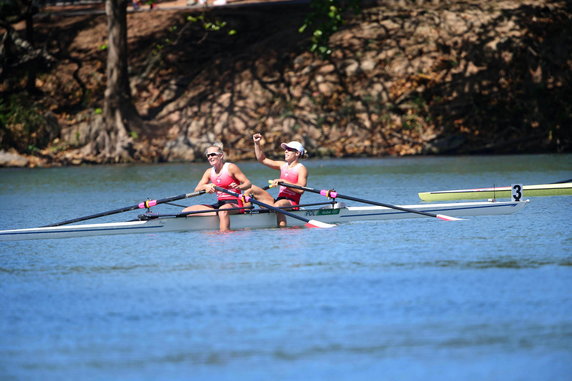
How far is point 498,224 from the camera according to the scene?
52.3 ft

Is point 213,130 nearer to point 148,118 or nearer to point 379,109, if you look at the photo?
point 148,118

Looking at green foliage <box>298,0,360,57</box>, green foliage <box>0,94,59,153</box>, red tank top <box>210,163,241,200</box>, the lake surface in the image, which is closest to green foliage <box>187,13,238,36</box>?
green foliage <box>298,0,360,57</box>

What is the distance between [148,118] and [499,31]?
12.2 metres

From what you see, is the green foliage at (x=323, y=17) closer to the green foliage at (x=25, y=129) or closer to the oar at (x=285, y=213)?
the green foliage at (x=25, y=129)

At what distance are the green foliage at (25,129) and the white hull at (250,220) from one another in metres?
20.1

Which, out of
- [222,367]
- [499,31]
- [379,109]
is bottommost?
[222,367]

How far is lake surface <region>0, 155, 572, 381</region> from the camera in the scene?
805cm

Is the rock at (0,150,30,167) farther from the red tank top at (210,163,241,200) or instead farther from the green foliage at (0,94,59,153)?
the red tank top at (210,163,241,200)

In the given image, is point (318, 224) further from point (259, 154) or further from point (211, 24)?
point (211, 24)

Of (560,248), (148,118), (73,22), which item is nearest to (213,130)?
(148,118)

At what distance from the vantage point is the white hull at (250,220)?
49.9 ft

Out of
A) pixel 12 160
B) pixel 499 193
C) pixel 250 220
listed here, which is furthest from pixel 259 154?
pixel 12 160

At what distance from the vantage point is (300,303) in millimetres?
10062

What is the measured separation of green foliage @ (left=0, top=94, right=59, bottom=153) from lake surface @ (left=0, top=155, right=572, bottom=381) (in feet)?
59.5
